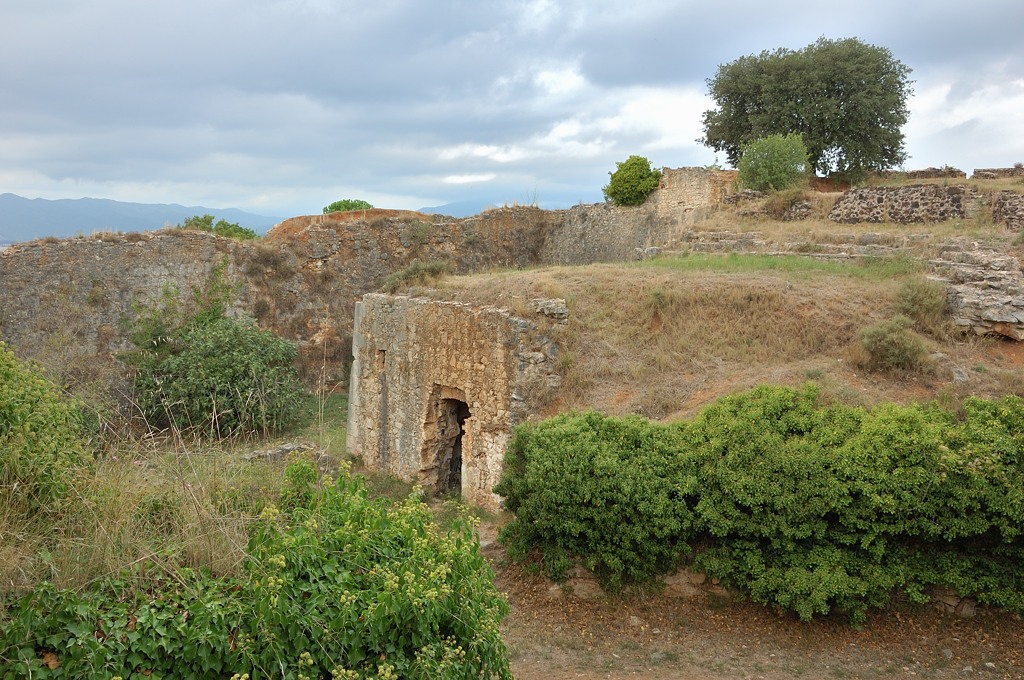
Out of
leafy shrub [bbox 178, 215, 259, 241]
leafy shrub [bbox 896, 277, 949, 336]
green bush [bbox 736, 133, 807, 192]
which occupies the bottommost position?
leafy shrub [bbox 896, 277, 949, 336]

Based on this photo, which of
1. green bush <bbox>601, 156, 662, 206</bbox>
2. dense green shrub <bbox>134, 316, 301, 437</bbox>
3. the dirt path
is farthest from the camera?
green bush <bbox>601, 156, 662, 206</bbox>

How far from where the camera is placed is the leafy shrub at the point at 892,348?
31.3 feet

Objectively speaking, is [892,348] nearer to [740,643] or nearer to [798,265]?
[798,265]

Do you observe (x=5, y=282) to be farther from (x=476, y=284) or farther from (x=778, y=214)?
(x=778, y=214)

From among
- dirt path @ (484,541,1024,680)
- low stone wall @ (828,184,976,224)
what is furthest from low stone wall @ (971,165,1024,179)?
dirt path @ (484,541,1024,680)

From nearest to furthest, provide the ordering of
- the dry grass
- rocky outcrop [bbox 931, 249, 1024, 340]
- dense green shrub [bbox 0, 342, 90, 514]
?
dense green shrub [bbox 0, 342, 90, 514]
the dry grass
rocky outcrop [bbox 931, 249, 1024, 340]

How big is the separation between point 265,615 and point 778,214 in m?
16.6

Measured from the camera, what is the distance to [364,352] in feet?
48.8

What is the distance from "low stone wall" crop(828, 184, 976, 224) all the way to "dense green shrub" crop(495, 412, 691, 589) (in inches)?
438

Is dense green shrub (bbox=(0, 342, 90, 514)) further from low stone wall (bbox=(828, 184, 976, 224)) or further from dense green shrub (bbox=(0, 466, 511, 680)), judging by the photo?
low stone wall (bbox=(828, 184, 976, 224))

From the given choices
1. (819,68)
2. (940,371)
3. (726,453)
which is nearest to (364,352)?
(726,453)

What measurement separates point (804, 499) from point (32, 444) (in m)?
6.43

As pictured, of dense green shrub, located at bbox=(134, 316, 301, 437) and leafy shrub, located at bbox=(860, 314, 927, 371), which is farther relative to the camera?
dense green shrub, located at bbox=(134, 316, 301, 437)

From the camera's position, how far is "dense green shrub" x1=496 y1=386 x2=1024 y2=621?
695cm
